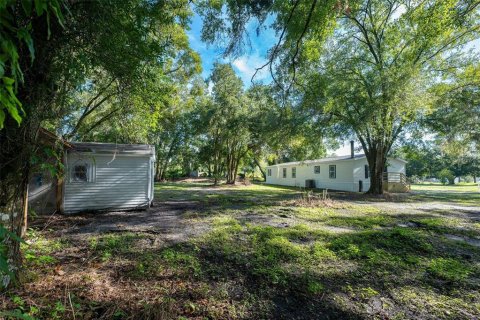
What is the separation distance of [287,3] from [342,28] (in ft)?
35.1

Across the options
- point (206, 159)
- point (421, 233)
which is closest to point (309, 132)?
point (421, 233)

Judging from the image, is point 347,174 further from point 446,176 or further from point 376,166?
point 446,176

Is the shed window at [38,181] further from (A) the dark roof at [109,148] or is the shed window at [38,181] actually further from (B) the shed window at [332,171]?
(B) the shed window at [332,171]

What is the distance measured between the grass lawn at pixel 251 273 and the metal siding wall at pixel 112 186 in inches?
65.0

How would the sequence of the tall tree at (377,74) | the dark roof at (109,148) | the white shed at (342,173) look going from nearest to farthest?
the dark roof at (109,148)
the tall tree at (377,74)
the white shed at (342,173)

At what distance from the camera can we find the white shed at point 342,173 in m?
18.3

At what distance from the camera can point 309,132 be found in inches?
527

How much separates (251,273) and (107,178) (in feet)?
21.5

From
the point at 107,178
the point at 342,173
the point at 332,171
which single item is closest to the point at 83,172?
the point at 107,178

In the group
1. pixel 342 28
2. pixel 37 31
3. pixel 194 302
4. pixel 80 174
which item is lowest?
pixel 194 302

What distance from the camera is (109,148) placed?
7797 mm

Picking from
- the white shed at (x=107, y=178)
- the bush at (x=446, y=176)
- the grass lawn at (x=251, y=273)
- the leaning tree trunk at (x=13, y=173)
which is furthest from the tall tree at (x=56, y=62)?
the bush at (x=446, y=176)

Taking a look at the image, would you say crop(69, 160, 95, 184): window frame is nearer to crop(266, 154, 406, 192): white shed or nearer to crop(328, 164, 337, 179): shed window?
crop(266, 154, 406, 192): white shed

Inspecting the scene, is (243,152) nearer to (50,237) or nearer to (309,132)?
(309,132)
